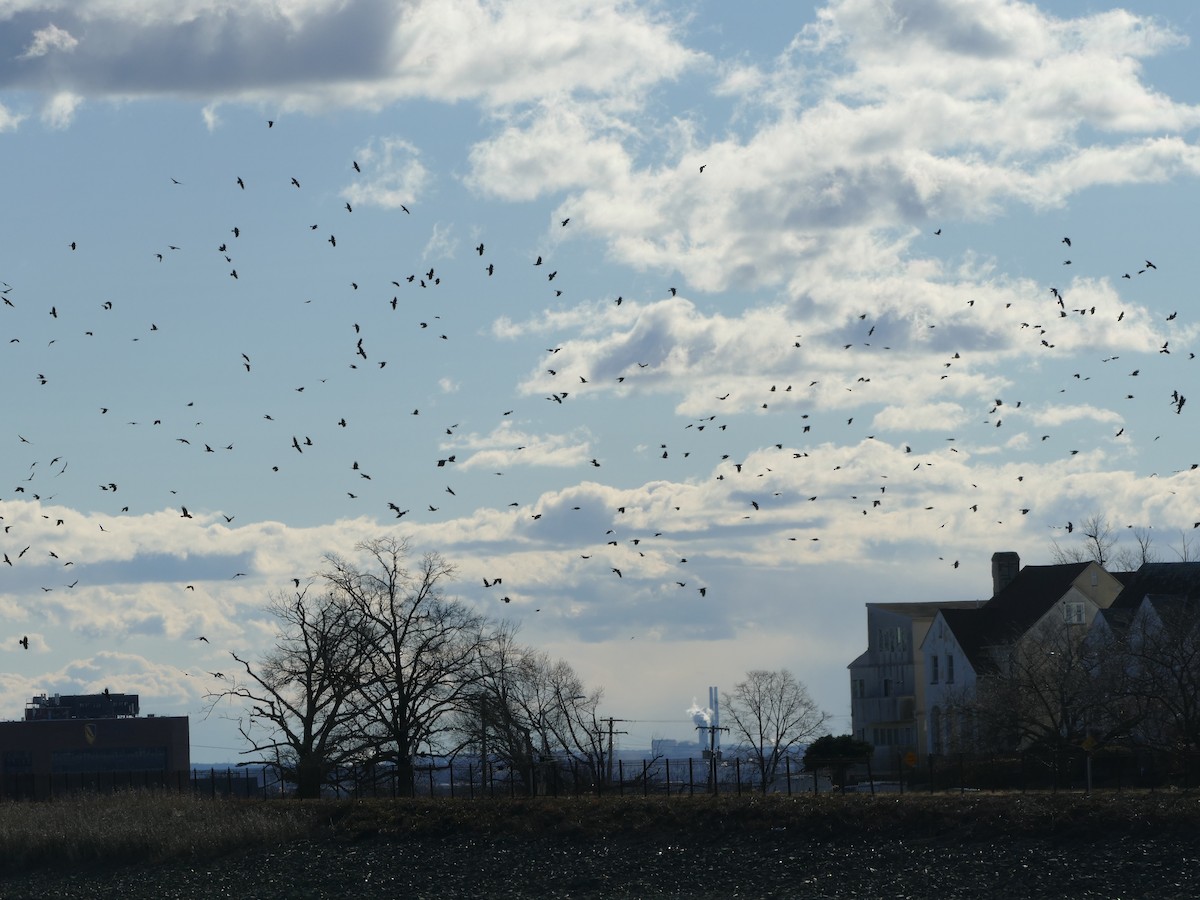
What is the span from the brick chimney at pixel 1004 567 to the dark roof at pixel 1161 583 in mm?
20588

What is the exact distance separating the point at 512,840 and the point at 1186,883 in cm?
2419

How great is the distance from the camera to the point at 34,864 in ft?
230

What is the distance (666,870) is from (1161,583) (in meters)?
51.4

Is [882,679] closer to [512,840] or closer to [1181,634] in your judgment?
[1181,634]

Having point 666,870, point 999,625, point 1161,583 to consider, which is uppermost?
point 1161,583

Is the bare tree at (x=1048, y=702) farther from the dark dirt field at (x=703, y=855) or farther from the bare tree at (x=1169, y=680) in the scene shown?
the dark dirt field at (x=703, y=855)

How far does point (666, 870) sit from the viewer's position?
5784 cm

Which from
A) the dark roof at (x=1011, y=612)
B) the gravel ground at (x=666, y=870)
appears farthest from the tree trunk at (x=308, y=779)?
the dark roof at (x=1011, y=612)

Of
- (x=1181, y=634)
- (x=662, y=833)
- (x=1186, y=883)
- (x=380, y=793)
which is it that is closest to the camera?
(x=1186, y=883)

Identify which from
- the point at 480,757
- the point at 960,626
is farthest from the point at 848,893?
the point at 960,626

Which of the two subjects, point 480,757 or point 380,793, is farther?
point 480,757

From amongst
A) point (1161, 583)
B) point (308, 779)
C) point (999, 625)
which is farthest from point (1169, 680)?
point (308, 779)

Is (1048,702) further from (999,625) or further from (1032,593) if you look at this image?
(1032,593)

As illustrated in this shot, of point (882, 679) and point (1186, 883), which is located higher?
point (882, 679)
